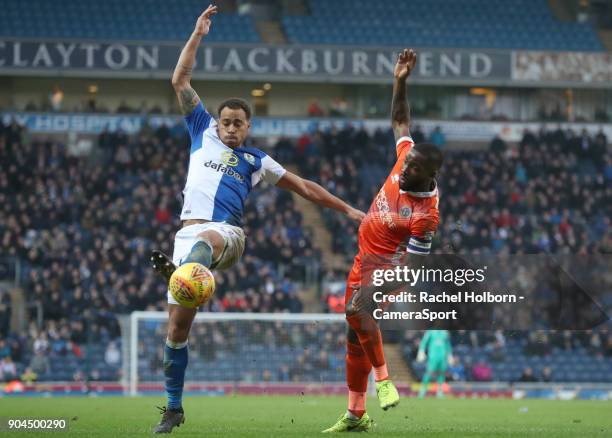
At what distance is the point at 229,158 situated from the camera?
9.27m

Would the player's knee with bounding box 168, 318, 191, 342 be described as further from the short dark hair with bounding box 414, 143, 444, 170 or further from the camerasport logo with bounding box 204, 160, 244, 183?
the short dark hair with bounding box 414, 143, 444, 170

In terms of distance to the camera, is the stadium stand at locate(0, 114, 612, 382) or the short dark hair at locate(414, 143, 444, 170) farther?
the stadium stand at locate(0, 114, 612, 382)

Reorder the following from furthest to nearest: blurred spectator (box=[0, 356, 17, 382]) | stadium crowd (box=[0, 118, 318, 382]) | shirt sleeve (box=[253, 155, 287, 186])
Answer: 1. stadium crowd (box=[0, 118, 318, 382])
2. blurred spectator (box=[0, 356, 17, 382])
3. shirt sleeve (box=[253, 155, 287, 186])

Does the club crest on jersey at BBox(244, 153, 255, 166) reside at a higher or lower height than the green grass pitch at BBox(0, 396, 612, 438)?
higher

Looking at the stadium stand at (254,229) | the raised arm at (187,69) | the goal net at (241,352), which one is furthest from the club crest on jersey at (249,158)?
the stadium stand at (254,229)

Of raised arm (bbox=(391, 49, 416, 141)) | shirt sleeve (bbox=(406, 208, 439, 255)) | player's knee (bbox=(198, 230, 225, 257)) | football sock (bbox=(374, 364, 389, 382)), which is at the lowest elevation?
football sock (bbox=(374, 364, 389, 382))

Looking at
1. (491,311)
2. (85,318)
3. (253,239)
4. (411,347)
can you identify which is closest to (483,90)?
(253,239)

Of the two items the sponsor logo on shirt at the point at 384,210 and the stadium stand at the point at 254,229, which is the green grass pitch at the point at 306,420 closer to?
the sponsor logo on shirt at the point at 384,210

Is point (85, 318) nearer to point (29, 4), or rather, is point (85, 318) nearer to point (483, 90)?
point (29, 4)

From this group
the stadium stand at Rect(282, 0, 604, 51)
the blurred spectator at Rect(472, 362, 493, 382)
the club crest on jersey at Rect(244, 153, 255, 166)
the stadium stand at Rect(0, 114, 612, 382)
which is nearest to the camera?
the club crest on jersey at Rect(244, 153, 255, 166)

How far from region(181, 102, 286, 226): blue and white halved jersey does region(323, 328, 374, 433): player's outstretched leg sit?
4.80 ft

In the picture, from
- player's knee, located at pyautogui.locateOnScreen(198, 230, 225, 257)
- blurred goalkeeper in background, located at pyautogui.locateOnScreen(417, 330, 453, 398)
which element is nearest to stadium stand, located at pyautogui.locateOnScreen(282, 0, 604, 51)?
blurred goalkeeper in background, located at pyautogui.locateOnScreen(417, 330, 453, 398)

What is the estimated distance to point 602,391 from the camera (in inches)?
952

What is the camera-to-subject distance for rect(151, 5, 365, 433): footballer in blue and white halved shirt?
8828mm
